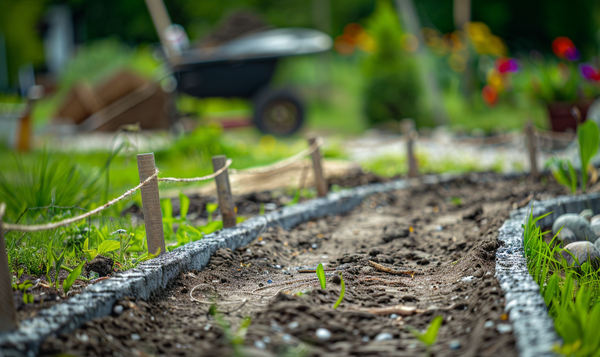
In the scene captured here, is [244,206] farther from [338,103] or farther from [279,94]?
[338,103]

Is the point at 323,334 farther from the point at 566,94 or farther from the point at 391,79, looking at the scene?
the point at 391,79

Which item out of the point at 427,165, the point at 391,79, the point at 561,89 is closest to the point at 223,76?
the point at 391,79

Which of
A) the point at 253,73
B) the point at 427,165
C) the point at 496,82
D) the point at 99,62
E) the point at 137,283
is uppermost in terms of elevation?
the point at 99,62

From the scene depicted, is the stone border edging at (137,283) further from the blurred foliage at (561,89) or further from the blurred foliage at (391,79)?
the blurred foliage at (391,79)

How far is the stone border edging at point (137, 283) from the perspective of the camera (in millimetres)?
1515

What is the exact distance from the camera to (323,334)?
1670mm

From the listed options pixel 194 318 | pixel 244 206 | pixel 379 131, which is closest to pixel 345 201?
pixel 244 206

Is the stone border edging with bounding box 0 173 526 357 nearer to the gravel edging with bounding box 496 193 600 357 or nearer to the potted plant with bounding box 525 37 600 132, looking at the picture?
the gravel edging with bounding box 496 193 600 357

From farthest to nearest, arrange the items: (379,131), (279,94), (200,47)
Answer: (379,131) < (200,47) < (279,94)

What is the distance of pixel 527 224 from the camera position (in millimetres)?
2406

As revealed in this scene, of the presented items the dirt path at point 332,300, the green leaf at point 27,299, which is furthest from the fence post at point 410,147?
the green leaf at point 27,299

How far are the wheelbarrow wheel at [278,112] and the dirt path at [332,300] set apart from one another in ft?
13.4

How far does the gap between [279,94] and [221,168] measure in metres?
4.60

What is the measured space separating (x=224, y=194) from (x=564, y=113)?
5688 mm
